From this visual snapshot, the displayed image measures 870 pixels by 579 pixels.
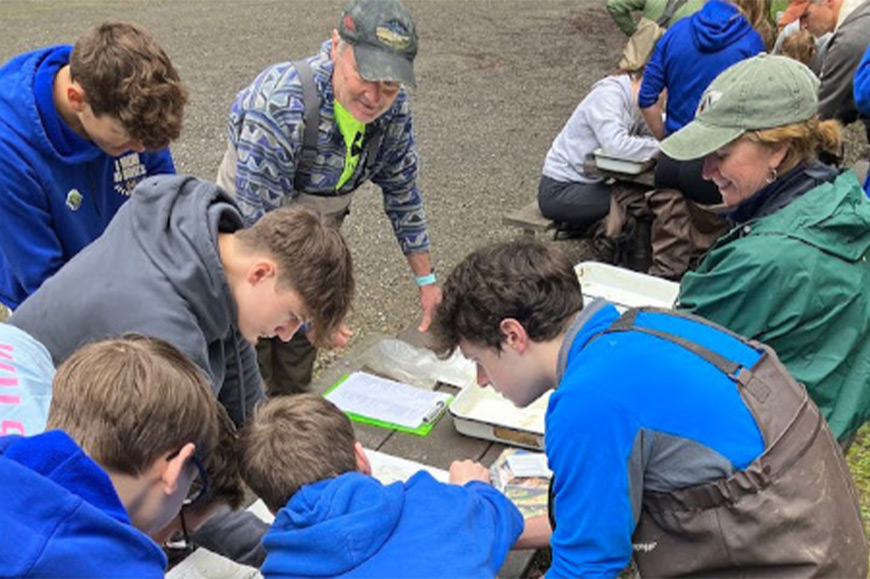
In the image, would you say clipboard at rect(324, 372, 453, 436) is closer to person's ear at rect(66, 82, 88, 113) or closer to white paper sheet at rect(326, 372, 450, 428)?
white paper sheet at rect(326, 372, 450, 428)

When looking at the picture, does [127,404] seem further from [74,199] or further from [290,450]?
Result: [74,199]

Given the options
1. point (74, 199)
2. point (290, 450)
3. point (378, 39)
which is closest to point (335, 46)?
point (378, 39)

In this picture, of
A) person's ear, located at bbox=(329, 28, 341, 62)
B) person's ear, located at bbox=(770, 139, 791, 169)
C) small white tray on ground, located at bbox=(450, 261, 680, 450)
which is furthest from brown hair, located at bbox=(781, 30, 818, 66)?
person's ear, located at bbox=(329, 28, 341, 62)

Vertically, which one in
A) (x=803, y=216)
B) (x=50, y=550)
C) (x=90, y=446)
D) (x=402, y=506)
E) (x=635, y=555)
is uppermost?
(x=50, y=550)

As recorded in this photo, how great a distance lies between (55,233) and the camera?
2.46 meters

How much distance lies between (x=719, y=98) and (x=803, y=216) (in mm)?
373

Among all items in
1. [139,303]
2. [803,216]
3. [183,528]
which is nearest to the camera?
[139,303]

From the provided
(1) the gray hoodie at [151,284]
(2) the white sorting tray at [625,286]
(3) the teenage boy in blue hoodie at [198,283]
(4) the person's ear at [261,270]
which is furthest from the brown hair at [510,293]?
(2) the white sorting tray at [625,286]

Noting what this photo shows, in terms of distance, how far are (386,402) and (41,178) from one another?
112 cm

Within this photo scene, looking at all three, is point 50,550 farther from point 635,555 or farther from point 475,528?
point 635,555

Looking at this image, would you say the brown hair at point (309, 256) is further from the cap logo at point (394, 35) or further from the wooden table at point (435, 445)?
the cap logo at point (394, 35)

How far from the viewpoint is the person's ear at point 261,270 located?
6.15 feet

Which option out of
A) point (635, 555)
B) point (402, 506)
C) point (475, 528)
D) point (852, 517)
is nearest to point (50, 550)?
point (402, 506)

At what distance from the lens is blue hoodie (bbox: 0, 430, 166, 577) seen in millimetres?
1014
